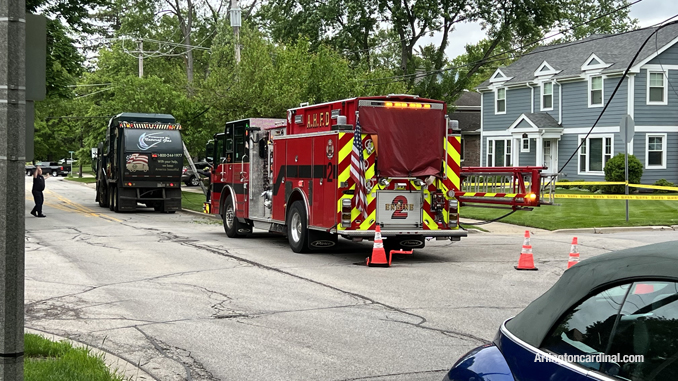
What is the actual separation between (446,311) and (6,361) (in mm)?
5984

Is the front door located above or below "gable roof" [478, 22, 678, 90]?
below

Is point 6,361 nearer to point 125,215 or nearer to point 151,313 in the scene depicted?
point 151,313

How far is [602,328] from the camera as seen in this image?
312 centimetres

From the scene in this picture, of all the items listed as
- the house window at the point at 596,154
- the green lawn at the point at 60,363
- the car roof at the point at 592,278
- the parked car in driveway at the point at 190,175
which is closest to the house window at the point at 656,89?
the house window at the point at 596,154

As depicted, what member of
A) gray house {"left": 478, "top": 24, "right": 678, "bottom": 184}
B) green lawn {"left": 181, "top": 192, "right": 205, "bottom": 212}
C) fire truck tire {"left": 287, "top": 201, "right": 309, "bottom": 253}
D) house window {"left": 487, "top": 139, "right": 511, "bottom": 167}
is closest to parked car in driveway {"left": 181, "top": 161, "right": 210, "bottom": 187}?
green lawn {"left": 181, "top": 192, "right": 205, "bottom": 212}

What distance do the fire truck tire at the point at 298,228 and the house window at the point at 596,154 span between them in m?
24.6

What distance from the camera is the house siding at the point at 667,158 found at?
3647 centimetres

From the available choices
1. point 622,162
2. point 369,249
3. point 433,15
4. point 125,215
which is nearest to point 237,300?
point 369,249

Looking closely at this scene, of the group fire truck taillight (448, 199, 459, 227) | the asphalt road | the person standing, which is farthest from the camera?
the person standing

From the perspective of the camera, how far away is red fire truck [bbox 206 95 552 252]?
573 inches

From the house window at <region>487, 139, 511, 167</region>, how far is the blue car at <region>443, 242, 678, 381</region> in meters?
41.2

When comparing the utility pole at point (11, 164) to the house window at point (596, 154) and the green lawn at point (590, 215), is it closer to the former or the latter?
the green lawn at point (590, 215)

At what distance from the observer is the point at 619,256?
3.31 m

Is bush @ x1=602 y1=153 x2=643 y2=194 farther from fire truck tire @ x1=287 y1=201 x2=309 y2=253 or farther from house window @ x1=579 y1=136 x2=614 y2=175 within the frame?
fire truck tire @ x1=287 y1=201 x2=309 y2=253
